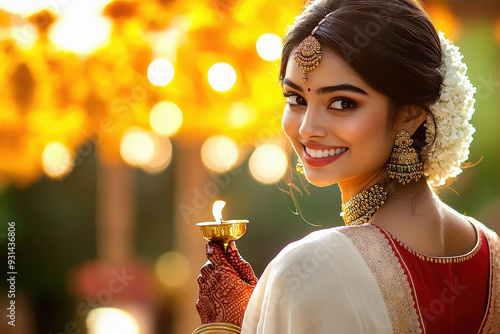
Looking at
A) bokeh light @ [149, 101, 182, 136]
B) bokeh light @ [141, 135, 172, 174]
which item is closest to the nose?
bokeh light @ [149, 101, 182, 136]

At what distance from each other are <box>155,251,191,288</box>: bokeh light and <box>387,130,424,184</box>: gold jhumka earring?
4.86 m

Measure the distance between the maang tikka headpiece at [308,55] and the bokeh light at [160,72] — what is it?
2305 millimetres

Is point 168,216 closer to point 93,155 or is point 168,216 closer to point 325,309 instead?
point 93,155

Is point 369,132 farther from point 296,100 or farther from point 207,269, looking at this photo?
point 207,269

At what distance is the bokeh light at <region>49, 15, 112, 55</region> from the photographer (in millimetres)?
3658

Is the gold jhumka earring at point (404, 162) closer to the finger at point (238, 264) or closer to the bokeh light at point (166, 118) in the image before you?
the finger at point (238, 264)

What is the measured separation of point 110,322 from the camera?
5.15 m

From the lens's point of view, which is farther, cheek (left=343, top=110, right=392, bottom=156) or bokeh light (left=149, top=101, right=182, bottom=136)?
bokeh light (left=149, top=101, right=182, bottom=136)

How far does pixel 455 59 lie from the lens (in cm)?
174

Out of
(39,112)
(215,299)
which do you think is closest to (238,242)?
(39,112)

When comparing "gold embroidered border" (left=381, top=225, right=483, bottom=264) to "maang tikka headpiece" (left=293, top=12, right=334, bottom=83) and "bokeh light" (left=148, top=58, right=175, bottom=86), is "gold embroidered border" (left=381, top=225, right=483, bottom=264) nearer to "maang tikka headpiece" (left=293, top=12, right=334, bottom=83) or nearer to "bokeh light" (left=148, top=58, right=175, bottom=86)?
"maang tikka headpiece" (left=293, top=12, right=334, bottom=83)

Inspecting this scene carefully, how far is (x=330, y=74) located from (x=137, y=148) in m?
4.30

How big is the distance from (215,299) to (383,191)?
1.92ft

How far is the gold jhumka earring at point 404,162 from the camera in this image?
1.58 meters
